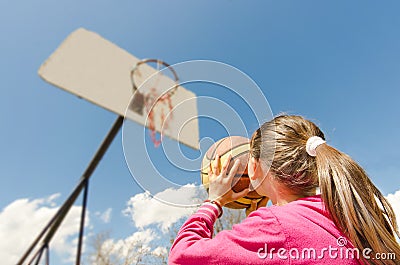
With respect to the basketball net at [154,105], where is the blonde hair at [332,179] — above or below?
below

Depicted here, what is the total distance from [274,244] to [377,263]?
12.5 inches

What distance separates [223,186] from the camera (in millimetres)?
1413

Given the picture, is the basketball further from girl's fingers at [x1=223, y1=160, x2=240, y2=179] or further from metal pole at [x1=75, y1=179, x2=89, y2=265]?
metal pole at [x1=75, y1=179, x2=89, y2=265]

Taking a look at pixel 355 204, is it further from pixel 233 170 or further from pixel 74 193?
pixel 74 193

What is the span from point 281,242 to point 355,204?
0.30m

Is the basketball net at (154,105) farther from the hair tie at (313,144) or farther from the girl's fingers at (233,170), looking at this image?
the hair tie at (313,144)

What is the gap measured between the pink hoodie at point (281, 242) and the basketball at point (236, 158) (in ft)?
1.34

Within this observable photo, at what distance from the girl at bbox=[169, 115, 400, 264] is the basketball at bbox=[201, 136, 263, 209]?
127 millimetres

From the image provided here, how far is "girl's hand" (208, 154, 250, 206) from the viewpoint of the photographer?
1.40m

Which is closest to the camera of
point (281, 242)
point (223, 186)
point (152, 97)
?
point (281, 242)

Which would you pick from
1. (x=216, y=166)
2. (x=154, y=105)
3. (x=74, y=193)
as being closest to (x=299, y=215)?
(x=216, y=166)

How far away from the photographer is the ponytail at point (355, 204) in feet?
3.41

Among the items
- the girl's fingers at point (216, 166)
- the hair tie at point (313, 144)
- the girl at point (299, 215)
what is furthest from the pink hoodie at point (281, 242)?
the girl's fingers at point (216, 166)

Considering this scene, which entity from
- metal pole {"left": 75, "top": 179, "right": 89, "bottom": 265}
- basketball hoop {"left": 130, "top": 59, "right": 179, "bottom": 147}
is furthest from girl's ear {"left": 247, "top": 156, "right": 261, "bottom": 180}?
metal pole {"left": 75, "top": 179, "right": 89, "bottom": 265}
